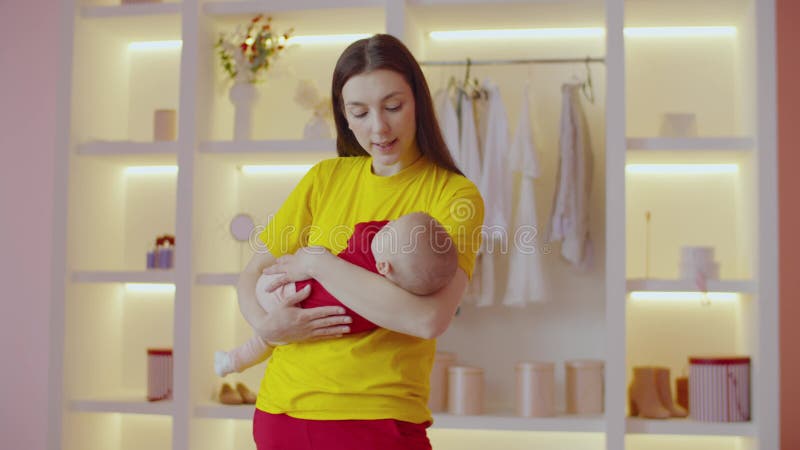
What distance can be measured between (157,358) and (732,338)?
2428 millimetres

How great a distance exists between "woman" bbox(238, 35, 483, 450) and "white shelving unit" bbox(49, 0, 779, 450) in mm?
1927

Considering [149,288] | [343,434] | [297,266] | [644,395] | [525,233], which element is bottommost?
[644,395]

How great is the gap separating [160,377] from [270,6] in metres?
1.60

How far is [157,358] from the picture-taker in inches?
143

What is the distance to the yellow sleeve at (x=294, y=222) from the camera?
5.07 ft

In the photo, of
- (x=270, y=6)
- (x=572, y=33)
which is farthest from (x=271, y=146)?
(x=572, y=33)

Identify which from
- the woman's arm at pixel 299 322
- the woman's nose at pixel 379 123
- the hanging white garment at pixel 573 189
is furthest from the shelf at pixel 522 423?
the woman's nose at pixel 379 123

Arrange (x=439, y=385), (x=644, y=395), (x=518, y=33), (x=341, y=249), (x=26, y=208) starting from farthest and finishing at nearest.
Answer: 1. (x=26, y=208)
2. (x=518, y=33)
3. (x=439, y=385)
4. (x=644, y=395)
5. (x=341, y=249)

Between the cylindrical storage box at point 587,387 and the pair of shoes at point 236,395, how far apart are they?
1284 millimetres

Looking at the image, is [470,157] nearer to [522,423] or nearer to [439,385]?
[439,385]

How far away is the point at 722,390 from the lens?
3211 mm

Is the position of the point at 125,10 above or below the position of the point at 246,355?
above

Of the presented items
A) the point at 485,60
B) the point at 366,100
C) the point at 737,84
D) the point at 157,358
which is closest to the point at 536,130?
the point at 485,60

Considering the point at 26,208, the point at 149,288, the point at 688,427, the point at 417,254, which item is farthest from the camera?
the point at 26,208
